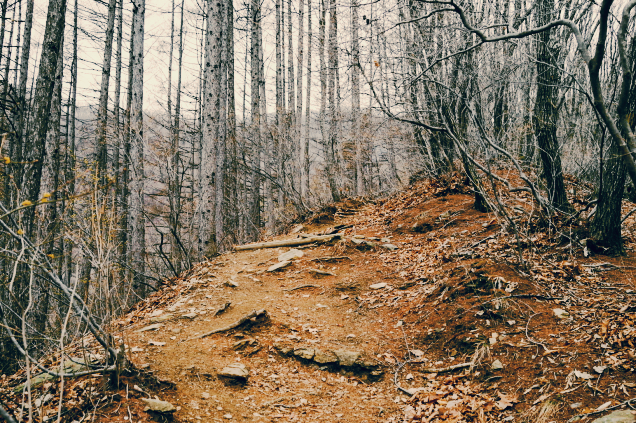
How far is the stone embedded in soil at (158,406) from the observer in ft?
9.48

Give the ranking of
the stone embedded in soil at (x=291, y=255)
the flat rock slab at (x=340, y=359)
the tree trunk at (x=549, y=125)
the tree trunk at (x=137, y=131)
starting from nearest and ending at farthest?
the flat rock slab at (x=340, y=359), the tree trunk at (x=549, y=125), the stone embedded in soil at (x=291, y=255), the tree trunk at (x=137, y=131)

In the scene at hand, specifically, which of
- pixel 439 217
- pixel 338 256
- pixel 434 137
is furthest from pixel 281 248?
pixel 434 137

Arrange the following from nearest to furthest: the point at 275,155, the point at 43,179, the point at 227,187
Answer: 1. the point at 43,179
2. the point at 275,155
3. the point at 227,187

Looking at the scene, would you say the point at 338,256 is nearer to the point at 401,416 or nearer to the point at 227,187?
the point at 401,416

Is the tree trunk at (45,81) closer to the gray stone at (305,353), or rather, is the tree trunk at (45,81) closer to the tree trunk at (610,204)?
the gray stone at (305,353)

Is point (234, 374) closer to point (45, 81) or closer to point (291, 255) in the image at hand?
point (291, 255)

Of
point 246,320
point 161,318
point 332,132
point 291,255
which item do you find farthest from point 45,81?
point 332,132

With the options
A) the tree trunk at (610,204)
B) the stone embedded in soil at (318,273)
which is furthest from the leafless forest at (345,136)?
the stone embedded in soil at (318,273)

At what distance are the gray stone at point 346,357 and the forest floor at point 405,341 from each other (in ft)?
0.08

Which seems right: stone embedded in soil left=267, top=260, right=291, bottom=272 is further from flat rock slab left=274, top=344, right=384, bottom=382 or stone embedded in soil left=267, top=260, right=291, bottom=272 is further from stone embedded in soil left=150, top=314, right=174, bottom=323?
flat rock slab left=274, top=344, right=384, bottom=382

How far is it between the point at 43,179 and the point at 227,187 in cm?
686

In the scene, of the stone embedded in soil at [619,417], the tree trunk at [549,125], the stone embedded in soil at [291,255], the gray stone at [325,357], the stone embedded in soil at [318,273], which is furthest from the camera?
the stone embedded in soil at [291,255]

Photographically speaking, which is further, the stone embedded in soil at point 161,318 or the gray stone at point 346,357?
the stone embedded in soil at point 161,318

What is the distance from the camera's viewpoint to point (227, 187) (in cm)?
1346
